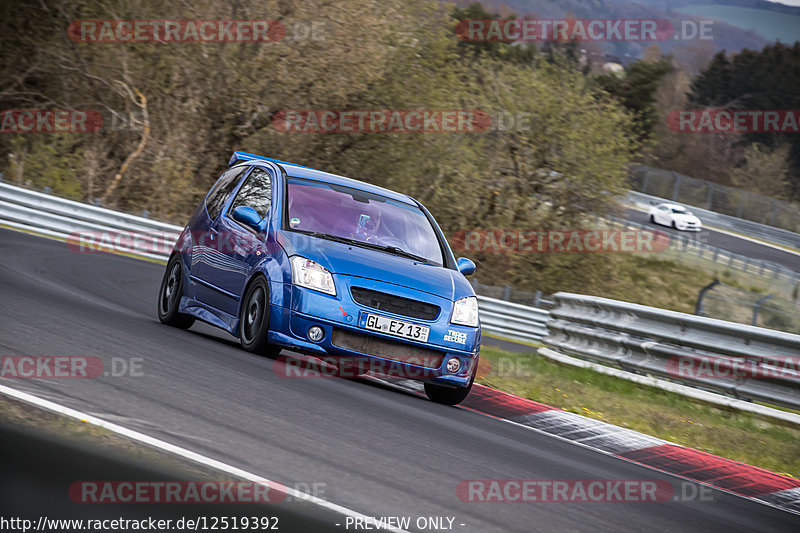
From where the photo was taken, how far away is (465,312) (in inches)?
321

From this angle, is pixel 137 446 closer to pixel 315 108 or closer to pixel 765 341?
pixel 765 341

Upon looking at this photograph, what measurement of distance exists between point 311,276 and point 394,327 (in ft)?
2.52

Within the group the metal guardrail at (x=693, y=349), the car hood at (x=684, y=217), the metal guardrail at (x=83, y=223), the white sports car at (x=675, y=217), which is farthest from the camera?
the car hood at (x=684, y=217)

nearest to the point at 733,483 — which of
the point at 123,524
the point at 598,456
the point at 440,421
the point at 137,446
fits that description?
the point at 598,456

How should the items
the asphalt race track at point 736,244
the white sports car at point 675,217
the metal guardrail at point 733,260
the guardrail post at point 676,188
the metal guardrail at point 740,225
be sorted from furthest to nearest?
the guardrail post at point 676,188 < the white sports car at point 675,217 < the metal guardrail at point 740,225 < the asphalt race track at point 736,244 < the metal guardrail at point 733,260

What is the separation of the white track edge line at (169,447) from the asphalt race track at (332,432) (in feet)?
0.27

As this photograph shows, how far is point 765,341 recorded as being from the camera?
976 centimetres

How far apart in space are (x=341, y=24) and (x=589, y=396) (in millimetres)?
19999

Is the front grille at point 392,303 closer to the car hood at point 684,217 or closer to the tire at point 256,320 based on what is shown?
the tire at point 256,320

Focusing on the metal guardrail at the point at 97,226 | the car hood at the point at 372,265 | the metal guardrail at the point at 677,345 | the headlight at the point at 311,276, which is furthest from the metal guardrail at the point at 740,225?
the headlight at the point at 311,276

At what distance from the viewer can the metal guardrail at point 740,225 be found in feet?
167

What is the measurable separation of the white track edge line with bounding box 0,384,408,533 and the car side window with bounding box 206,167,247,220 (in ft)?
15.0

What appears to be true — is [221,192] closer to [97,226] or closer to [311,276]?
[311,276]

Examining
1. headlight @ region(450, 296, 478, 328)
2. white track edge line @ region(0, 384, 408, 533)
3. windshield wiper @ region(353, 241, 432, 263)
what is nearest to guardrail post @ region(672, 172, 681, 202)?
windshield wiper @ region(353, 241, 432, 263)
